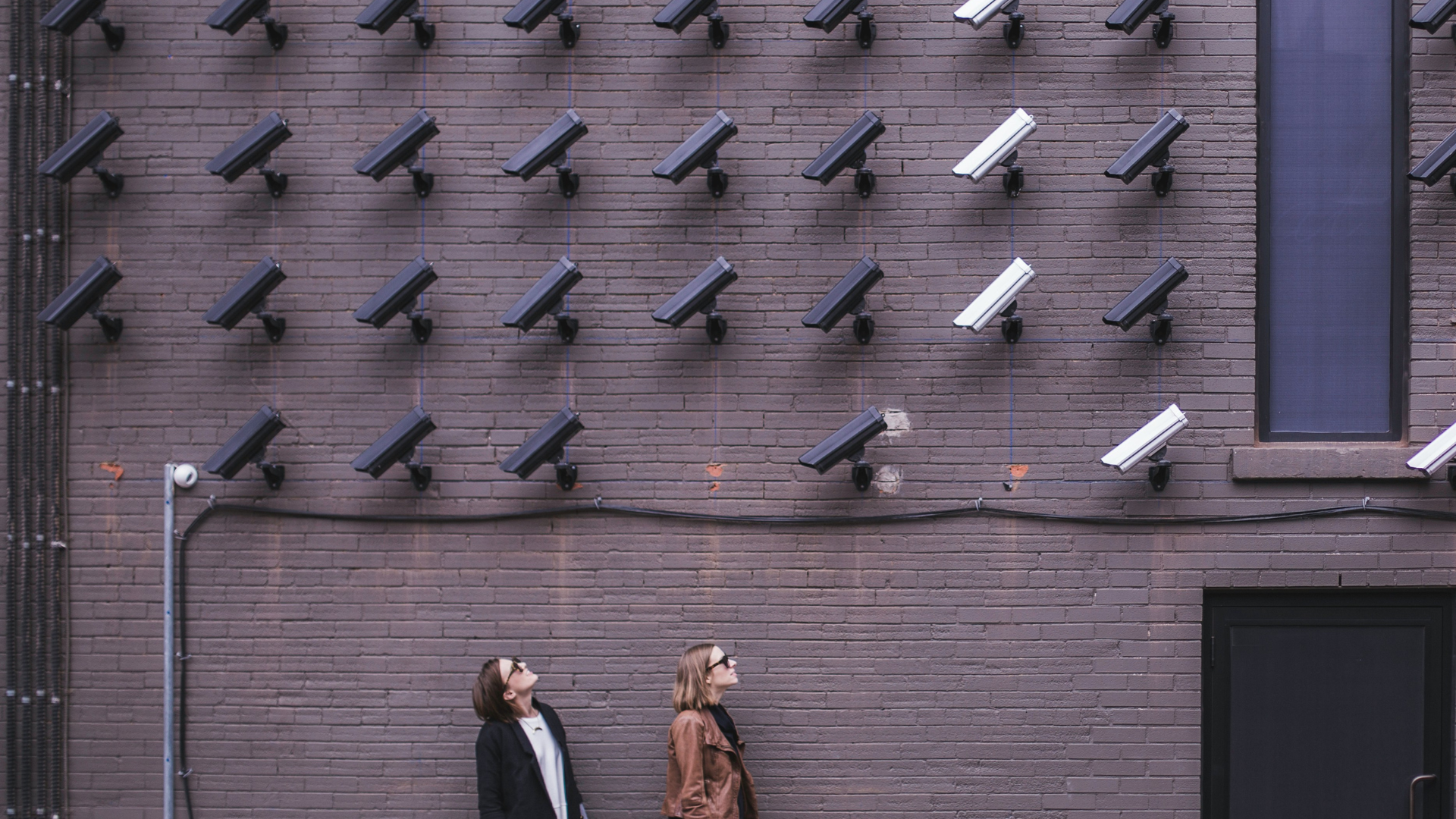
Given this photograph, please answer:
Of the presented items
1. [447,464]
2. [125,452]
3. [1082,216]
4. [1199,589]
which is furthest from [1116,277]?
[125,452]

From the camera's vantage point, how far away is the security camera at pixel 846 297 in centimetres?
529

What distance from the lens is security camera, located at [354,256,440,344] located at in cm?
534

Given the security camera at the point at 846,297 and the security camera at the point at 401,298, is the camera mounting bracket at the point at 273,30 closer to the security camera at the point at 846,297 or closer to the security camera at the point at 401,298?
the security camera at the point at 401,298

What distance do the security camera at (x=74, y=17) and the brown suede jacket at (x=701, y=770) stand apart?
4.99 m

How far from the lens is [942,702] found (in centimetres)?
550

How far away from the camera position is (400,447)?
5383mm

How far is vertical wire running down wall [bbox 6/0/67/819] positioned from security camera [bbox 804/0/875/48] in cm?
432

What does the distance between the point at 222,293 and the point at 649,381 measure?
98.9 inches

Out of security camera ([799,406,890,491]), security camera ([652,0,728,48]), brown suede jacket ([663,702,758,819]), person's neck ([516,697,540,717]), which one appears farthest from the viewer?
security camera ([652,0,728,48])

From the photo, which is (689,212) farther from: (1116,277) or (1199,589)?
(1199,589)

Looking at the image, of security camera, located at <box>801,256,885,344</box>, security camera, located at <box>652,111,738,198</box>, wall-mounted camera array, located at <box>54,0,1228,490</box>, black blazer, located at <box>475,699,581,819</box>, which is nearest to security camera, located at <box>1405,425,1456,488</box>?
wall-mounted camera array, located at <box>54,0,1228,490</box>

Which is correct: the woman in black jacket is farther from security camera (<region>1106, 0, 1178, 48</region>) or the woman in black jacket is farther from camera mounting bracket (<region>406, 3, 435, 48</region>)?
security camera (<region>1106, 0, 1178, 48</region>)

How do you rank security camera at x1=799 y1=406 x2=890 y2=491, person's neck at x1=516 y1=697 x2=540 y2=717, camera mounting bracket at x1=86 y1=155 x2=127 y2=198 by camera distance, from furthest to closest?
camera mounting bracket at x1=86 y1=155 x2=127 y2=198, security camera at x1=799 y1=406 x2=890 y2=491, person's neck at x1=516 y1=697 x2=540 y2=717

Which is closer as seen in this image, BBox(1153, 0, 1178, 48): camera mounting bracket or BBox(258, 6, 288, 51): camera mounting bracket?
BBox(1153, 0, 1178, 48): camera mounting bracket
